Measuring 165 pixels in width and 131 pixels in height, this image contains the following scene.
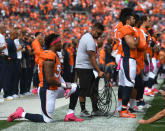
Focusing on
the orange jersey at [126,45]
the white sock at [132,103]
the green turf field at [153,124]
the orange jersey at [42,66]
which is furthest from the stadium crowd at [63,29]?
the orange jersey at [42,66]

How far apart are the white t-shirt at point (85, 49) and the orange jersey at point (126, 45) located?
52 cm

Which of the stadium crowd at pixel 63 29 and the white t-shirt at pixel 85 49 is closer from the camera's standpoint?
the white t-shirt at pixel 85 49

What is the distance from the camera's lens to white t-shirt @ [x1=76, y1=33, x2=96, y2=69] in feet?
24.3

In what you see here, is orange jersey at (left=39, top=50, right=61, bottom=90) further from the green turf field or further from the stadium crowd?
the stadium crowd

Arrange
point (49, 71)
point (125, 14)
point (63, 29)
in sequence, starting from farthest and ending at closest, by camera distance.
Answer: point (63, 29) → point (125, 14) → point (49, 71)

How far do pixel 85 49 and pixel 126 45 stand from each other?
2.42ft

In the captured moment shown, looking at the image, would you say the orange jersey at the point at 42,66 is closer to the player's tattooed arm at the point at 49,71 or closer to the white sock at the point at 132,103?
the player's tattooed arm at the point at 49,71

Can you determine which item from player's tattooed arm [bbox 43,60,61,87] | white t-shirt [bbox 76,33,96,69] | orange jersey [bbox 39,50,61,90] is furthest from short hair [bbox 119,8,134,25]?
player's tattooed arm [bbox 43,60,61,87]

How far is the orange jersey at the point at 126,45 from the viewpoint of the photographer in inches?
283

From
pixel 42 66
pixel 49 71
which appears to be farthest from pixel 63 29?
pixel 49 71

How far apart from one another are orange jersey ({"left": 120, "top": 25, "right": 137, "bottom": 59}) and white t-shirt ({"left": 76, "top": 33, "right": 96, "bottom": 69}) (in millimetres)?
520

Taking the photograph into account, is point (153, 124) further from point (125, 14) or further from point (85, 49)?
point (125, 14)

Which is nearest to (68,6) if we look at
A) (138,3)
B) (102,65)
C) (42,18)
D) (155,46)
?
(42,18)

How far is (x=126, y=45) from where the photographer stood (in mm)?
7293
